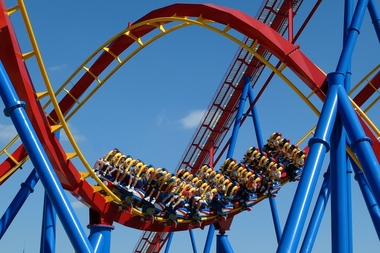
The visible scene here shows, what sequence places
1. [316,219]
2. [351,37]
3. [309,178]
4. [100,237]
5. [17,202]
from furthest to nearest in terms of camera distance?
1. [17,202]
2. [316,219]
3. [100,237]
4. [351,37]
5. [309,178]

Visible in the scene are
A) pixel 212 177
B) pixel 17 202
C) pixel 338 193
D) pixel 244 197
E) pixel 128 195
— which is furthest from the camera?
pixel 212 177

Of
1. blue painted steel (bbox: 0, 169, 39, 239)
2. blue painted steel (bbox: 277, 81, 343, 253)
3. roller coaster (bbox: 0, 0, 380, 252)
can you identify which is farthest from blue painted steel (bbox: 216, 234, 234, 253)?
blue painted steel (bbox: 277, 81, 343, 253)

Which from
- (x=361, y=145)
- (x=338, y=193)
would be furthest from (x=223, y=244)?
(x=361, y=145)

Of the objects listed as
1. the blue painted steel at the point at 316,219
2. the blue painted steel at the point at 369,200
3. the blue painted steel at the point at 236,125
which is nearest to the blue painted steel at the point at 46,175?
the blue painted steel at the point at 369,200

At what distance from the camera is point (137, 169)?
268 inches

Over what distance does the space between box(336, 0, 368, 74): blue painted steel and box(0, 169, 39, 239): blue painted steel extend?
4.39 metres

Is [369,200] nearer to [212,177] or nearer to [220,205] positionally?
[220,205]

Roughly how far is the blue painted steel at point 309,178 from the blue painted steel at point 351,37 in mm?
523

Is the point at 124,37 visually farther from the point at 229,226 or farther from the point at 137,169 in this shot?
the point at 229,226

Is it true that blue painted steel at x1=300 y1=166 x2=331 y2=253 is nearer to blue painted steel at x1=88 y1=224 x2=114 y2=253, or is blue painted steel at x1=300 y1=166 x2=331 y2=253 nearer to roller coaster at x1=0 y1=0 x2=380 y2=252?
roller coaster at x1=0 y1=0 x2=380 y2=252

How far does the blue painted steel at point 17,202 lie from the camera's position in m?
6.67

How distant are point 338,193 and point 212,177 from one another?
11.4 feet

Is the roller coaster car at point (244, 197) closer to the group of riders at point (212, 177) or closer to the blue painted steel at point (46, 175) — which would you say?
the group of riders at point (212, 177)

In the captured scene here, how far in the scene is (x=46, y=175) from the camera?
4512 millimetres
